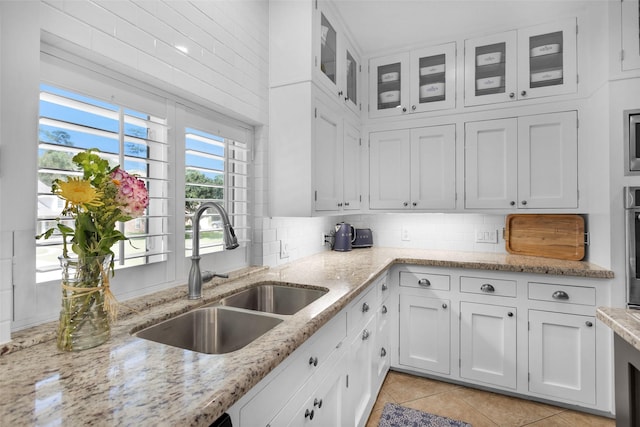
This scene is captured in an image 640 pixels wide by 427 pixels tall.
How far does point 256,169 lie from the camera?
83.3 inches

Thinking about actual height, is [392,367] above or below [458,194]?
below

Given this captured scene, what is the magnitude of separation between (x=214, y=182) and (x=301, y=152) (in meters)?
0.55

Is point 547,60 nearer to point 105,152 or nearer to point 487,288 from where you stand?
point 487,288

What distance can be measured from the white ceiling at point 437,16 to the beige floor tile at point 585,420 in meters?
2.69

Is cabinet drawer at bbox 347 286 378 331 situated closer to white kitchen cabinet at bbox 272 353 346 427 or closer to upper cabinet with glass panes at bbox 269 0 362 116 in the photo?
white kitchen cabinet at bbox 272 353 346 427

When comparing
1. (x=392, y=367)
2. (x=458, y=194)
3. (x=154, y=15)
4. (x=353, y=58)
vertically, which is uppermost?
(x=353, y=58)

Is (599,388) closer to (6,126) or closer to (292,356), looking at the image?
(292,356)

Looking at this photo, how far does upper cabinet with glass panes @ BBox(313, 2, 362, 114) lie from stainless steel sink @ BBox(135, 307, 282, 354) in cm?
151

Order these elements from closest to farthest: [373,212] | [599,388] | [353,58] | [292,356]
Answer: [292,356] → [599,388] → [353,58] → [373,212]

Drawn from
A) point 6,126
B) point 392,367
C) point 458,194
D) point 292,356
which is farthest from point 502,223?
point 6,126

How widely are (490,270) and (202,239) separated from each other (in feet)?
6.29

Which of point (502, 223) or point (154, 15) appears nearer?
point (154, 15)

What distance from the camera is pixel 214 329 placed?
1.37 m

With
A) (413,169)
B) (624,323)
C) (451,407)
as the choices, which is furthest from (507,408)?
(413,169)
